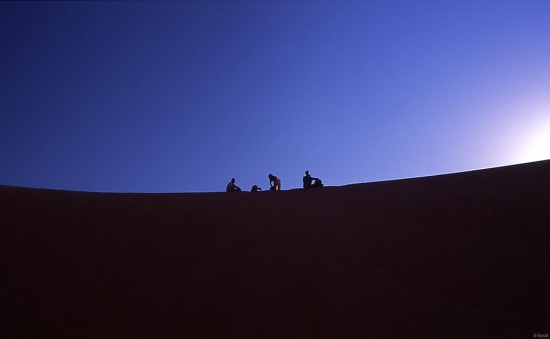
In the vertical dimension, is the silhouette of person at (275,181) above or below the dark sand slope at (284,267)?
above

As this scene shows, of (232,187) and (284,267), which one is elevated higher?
(232,187)

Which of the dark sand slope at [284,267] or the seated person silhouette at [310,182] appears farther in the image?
the seated person silhouette at [310,182]

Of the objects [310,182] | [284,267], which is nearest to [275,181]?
[310,182]

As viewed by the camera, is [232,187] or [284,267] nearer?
[284,267]

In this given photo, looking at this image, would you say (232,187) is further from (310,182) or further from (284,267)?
(284,267)

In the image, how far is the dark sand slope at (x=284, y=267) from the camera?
8.52ft

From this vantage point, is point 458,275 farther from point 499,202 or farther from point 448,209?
point 499,202

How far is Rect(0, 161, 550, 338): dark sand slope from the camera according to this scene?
102 inches

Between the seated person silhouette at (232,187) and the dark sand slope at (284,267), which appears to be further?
the seated person silhouette at (232,187)

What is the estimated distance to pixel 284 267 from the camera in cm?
355

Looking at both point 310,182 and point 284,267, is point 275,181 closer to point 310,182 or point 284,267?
point 310,182

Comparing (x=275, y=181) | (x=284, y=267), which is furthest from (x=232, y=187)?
(x=284, y=267)

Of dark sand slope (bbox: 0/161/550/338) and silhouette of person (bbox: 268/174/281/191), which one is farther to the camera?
silhouette of person (bbox: 268/174/281/191)

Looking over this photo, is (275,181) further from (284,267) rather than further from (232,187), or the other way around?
(284,267)
